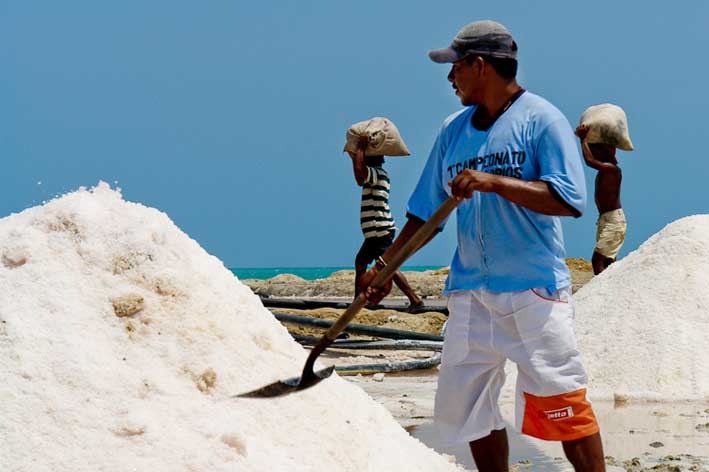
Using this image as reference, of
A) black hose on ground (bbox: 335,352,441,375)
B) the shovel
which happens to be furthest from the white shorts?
black hose on ground (bbox: 335,352,441,375)

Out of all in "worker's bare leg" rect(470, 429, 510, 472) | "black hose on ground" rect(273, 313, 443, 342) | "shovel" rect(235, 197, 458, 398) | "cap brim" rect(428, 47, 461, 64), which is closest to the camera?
"shovel" rect(235, 197, 458, 398)

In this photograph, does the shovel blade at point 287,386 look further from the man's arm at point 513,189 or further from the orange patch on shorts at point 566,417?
the man's arm at point 513,189

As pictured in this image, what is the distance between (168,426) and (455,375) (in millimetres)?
830

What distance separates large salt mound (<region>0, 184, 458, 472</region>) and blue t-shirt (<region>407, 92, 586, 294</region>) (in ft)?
2.13

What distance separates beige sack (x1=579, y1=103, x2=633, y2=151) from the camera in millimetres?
7527

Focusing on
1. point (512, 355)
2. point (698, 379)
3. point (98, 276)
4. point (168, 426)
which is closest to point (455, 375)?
point (512, 355)

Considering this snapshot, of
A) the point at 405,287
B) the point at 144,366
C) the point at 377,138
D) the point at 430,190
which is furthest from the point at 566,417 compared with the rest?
the point at 405,287

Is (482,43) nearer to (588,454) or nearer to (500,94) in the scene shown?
(500,94)

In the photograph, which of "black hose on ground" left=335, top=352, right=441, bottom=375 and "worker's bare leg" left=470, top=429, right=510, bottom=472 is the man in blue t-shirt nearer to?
"worker's bare leg" left=470, top=429, right=510, bottom=472

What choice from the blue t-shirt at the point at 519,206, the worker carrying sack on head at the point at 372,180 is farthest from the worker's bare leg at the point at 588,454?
the worker carrying sack on head at the point at 372,180

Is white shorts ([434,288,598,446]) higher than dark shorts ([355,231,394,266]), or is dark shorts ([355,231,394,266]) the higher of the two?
dark shorts ([355,231,394,266])

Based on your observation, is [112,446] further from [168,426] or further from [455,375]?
[455,375]

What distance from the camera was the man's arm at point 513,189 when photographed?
251cm

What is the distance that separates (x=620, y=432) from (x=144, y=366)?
8.18ft
